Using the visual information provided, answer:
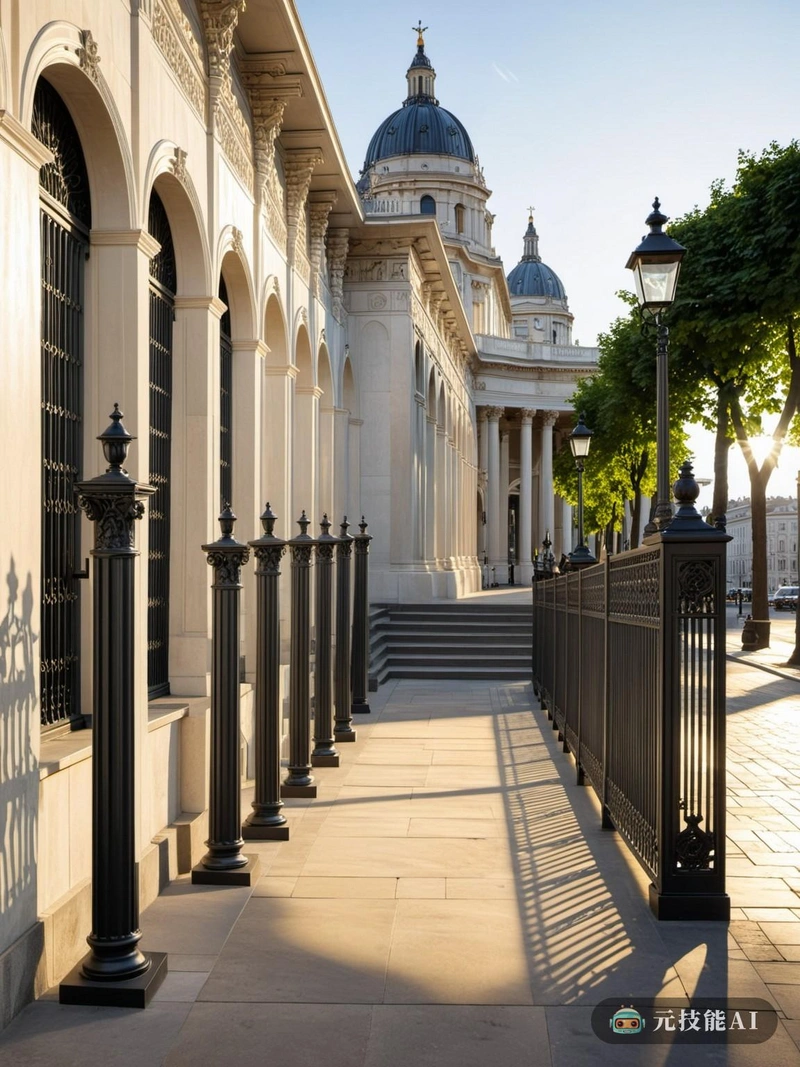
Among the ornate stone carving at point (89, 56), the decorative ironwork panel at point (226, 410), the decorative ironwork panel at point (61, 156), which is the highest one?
the ornate stone carving at point (89, 56)

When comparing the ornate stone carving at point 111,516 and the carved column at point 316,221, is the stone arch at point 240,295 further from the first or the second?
the ornate stone carving at point 111,516

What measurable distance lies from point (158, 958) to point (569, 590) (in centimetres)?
715

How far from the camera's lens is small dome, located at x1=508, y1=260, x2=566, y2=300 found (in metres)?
115

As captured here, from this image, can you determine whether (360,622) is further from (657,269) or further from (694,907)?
(694,907)

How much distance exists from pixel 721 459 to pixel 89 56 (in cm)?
2393

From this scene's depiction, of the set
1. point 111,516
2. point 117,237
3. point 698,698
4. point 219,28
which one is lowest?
point 698,698

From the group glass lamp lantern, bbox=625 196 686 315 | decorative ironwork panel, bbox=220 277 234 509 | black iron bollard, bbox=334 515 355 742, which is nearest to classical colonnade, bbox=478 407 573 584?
black iron bollard, bbox=334 515 355 742

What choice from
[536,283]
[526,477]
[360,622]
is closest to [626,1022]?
[360,622]

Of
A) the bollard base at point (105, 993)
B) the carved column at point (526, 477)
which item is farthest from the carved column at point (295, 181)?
the carved column at point (526, 477)

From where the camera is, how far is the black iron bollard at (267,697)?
27.3 ft

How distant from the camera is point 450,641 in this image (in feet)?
76.4

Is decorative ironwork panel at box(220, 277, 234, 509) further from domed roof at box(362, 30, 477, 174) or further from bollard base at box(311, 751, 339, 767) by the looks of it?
domed roof at box(362, 30, 477, 174)

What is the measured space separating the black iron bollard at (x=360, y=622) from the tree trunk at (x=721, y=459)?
525 inches

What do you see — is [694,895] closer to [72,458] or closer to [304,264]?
[72,458]
